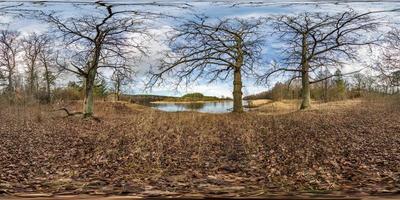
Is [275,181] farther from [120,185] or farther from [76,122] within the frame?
[76,122]

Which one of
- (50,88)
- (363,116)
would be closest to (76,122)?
(50,88)

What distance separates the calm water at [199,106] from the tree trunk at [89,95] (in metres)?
0.26

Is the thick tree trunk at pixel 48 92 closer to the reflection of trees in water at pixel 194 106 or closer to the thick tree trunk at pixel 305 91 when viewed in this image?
the reflection of trees in water at pixel 194 106

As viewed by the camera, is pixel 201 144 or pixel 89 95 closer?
pixel 89 95

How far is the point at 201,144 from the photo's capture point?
1942mm

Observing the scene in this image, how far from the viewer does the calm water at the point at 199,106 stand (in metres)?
1.79

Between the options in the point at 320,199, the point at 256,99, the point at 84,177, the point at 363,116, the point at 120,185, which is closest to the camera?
the point at 320,199

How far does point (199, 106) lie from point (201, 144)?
0.23 metres

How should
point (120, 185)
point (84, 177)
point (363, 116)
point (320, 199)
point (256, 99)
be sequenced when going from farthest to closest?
point (363, 116) → point (256, 99) → point (84, 177) → point (120, 185) → point (320, 199)

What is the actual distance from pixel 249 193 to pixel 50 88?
89 centimetres

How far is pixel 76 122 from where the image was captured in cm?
190

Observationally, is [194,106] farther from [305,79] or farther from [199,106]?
[305,79]

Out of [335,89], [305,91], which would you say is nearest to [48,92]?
[305,91]

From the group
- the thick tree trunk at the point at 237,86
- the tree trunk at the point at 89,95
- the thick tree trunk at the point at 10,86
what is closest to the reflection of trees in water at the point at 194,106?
the thick tree trunk at the point at 237,86
